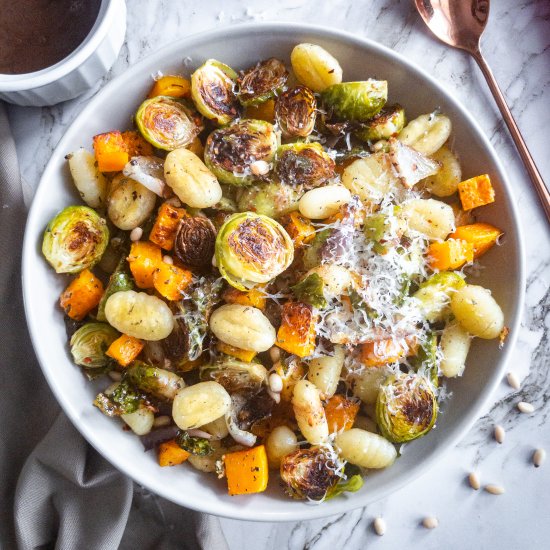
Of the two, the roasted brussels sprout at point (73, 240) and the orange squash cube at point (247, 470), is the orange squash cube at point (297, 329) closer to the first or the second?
the orange squash cube at point (247, 470)

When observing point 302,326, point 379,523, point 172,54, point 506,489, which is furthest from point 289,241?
point 506,489

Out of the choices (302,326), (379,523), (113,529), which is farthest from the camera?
(379,523)

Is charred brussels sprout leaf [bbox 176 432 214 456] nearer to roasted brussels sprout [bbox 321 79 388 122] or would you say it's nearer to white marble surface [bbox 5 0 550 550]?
white marble surface [bbox 5 0 550 550]

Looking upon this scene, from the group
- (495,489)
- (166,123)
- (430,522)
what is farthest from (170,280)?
(495,489)

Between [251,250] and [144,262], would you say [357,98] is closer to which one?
[251,250]

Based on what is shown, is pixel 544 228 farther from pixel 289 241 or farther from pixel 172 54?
pixel 172 54

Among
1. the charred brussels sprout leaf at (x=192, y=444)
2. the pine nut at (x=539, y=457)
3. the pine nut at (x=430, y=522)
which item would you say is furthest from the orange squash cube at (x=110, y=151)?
the pine nut at (x=539, y=457)

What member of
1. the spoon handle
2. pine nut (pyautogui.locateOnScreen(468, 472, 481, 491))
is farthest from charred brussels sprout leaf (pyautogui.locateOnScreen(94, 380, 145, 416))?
the spoon handle
